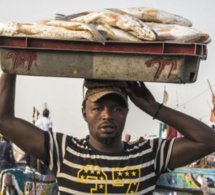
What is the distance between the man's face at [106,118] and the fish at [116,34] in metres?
0.45

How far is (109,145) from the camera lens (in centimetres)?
532

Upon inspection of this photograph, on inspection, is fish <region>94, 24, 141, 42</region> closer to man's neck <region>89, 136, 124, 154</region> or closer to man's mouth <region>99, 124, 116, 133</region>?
man's mouth <region>99, 124, 116, 133</region>

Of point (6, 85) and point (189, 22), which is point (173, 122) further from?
point (6, 85)

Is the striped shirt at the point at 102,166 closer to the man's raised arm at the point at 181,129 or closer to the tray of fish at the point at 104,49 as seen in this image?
the man's raised arm at the point at 181,129

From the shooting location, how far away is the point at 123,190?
5234 mm

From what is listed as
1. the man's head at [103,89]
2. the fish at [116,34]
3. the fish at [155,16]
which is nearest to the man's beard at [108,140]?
the man's head at [103,89]

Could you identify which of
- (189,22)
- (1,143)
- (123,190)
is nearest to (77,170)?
(123,190)

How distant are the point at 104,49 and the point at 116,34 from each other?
4.5 inches

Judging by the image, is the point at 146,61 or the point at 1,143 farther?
the point at 1,143

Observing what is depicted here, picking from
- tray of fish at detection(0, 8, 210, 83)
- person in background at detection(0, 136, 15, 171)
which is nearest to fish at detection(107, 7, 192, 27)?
tray of fish at detection(0, 8, 210, 83)

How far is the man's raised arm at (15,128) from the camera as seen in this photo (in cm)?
535

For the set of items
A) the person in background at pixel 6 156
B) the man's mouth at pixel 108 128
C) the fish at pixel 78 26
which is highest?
the fish at pixel 78 26

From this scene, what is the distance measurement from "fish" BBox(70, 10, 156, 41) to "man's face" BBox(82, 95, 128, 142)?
0.48m

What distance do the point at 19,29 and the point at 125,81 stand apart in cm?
74
